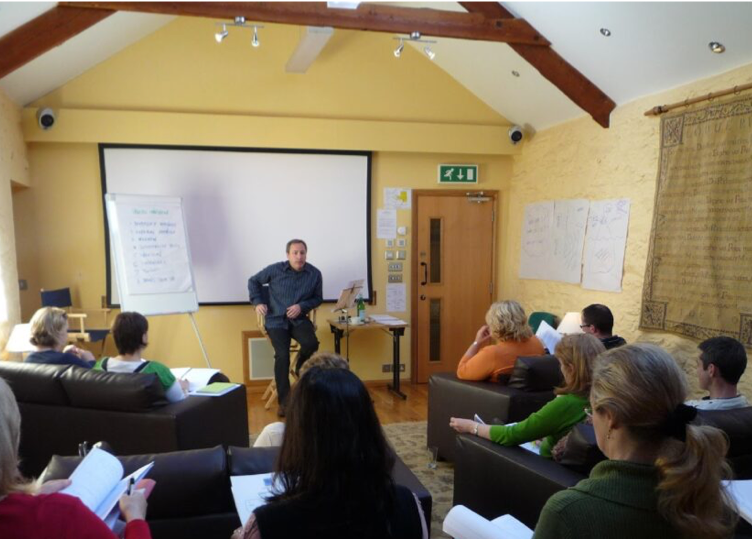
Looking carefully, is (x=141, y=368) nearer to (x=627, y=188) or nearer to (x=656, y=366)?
(x=656, y=366)

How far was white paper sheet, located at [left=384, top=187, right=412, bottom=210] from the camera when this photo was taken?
211 inches

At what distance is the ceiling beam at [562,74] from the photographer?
3.66m

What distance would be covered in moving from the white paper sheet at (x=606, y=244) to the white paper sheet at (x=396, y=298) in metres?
1.80

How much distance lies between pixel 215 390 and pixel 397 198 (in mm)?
3050

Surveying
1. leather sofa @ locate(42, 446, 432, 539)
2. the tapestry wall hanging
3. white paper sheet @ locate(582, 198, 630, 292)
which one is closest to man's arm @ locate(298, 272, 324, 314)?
white paper sheet @ locate(582, 198, 630, 292)

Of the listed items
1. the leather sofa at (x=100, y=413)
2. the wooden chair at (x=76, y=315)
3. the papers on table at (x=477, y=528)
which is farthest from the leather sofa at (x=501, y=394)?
the wooden chair at (x=76, y=315)

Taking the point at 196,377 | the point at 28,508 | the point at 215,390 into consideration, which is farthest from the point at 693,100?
the point at 28,508

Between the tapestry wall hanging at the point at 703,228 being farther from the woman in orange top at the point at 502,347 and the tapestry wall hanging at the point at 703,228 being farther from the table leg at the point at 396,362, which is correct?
the table leg at the point at 396,362

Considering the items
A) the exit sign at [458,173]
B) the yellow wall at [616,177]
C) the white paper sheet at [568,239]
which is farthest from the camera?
the exit sign at [458,173]

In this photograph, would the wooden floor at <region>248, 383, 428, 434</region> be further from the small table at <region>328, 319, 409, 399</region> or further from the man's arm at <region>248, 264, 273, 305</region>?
the man's arm at <region>248, 264, 273, 305</region>

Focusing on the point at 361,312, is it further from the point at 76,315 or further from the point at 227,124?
the point at 76,315

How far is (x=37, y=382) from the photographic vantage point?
8.67 ft

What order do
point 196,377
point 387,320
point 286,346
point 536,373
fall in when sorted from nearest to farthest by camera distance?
point 536,373 → point 196,377 → point 286,346 → point 387,320

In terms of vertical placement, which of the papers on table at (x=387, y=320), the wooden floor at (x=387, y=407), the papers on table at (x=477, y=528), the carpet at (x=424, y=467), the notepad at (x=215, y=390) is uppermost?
the papers on table at (x=477, y=528)
